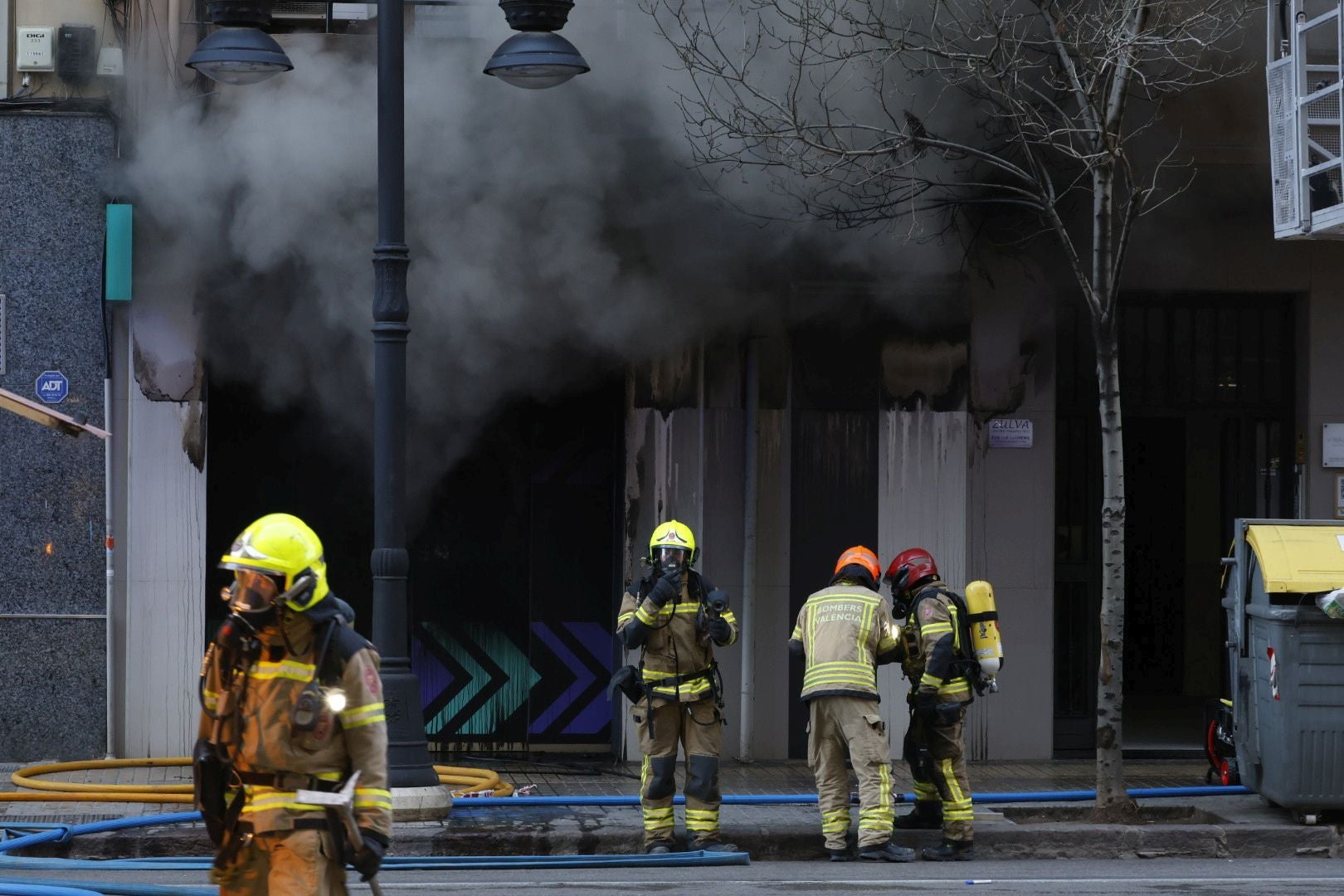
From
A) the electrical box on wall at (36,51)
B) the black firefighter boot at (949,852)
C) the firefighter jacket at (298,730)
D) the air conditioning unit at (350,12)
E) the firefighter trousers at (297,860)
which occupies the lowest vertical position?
the black firefighter boot at (949,852)

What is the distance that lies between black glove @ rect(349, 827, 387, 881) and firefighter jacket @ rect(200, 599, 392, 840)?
0.06 ft

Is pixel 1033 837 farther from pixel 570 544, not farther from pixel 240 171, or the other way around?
pixel 240 171

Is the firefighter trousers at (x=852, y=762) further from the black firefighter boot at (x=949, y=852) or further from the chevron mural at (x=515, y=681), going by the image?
the chevron mural at (x=515, y=681)

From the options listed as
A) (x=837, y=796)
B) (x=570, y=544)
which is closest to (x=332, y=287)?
(x=570, y=544)

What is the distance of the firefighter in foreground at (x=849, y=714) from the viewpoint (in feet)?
28.9

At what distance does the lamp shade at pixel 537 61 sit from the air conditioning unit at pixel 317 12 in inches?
110

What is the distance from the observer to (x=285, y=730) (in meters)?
4.89

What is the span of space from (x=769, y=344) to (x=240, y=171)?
3.66 meters

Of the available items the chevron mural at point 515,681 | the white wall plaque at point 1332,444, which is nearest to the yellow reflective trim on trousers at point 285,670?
the chevron mural at point 515,681

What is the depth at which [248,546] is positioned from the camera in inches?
191

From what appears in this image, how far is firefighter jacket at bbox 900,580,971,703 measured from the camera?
895 centimetres

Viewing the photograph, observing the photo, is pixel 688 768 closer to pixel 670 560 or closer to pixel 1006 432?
pixel 670 560

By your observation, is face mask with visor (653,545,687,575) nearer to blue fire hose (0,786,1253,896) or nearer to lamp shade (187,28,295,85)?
blue fire hose (0,786,1253,896)

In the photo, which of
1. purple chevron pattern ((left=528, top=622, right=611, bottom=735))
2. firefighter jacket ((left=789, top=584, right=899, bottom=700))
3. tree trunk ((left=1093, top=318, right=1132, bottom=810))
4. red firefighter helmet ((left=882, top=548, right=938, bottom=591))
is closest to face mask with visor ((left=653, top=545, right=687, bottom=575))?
firefighter jacket ((left=789, top=584, right=899, bottom=700))
